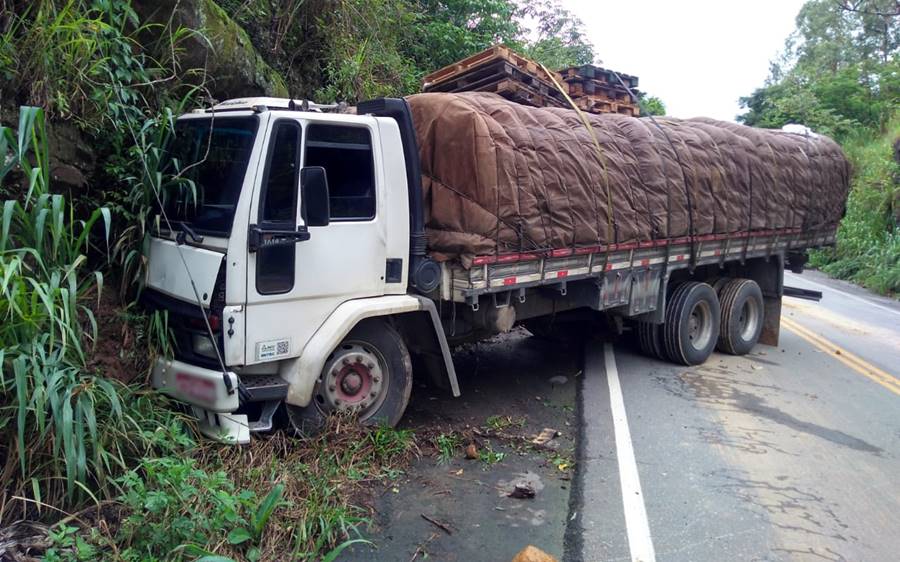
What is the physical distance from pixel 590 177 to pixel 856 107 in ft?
106

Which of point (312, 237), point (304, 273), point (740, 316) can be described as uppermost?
point (312, 237)

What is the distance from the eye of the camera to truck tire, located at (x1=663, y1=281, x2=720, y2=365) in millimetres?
8211

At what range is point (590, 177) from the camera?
655 cm

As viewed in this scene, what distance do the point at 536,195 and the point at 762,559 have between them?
10.4 ft

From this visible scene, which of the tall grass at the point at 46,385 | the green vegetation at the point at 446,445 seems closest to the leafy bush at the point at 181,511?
the tall grass at the point at 46,385

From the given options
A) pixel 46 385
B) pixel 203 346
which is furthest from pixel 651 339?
pixel 46 385

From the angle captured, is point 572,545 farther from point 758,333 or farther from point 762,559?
point 758,333

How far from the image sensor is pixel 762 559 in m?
4.03

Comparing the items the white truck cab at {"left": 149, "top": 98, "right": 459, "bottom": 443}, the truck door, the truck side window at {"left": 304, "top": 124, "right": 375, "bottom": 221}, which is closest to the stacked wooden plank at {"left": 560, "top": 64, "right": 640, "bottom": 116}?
the white truck cab at {"left": 149, "top": 98, "right": 459, "bottom": 443}

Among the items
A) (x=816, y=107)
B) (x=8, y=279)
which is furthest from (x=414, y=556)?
(x=816, y=107)

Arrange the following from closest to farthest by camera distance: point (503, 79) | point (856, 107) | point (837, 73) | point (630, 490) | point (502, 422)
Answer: point (630, 490), point (502, 422), point (503, 79), point (856, 107), point (837, 73)

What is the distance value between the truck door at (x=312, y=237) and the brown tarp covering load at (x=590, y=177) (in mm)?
688

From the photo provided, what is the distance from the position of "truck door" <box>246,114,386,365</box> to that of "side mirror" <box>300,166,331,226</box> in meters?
0.06

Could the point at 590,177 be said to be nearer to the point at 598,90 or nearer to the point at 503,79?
the point at 503,79
